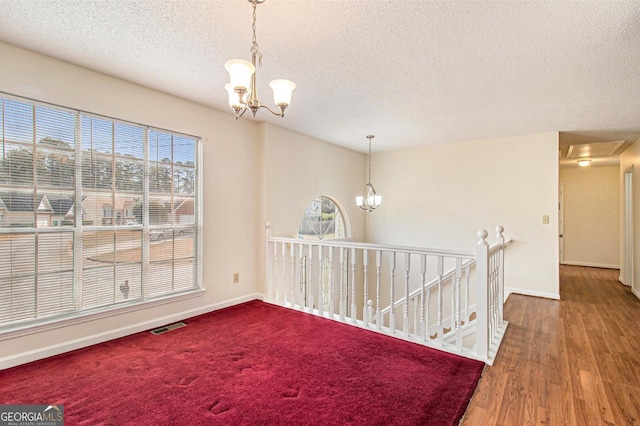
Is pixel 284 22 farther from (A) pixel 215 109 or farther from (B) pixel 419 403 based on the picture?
(B) pixel 419 403

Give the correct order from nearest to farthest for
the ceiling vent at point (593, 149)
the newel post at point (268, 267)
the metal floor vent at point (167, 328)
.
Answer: the metal floor vent at point (167, 328), the newel post at point (268, 267), the ceiling vent at point (593, 149)

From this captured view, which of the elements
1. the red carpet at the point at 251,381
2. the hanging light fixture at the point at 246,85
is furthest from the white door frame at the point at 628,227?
the hanging light fixture at the point at 246,85

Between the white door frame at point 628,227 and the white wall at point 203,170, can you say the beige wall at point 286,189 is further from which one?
the white door frame at point 628,227

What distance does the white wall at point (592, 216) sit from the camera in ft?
22.5

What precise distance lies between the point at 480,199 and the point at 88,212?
509cm

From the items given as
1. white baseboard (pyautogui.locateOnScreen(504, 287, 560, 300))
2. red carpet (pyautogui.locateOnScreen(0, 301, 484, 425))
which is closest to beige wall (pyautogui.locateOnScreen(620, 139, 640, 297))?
white baseboard (pyautogui.locateOnScreen(504, 287, 560, 300))

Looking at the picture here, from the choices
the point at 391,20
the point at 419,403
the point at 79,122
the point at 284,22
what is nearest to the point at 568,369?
the point at 419,403

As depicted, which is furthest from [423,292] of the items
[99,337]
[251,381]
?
[99,337]

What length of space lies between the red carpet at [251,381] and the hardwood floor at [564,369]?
20cm

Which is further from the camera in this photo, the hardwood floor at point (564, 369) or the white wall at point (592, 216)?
the white wall at point (592, 216)

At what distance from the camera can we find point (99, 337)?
270 centimetres

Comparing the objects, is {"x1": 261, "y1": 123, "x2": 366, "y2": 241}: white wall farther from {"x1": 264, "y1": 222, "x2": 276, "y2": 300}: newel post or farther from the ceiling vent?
the ceiling vent

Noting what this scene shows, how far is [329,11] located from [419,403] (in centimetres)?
242

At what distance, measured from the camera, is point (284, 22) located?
6.41ft
